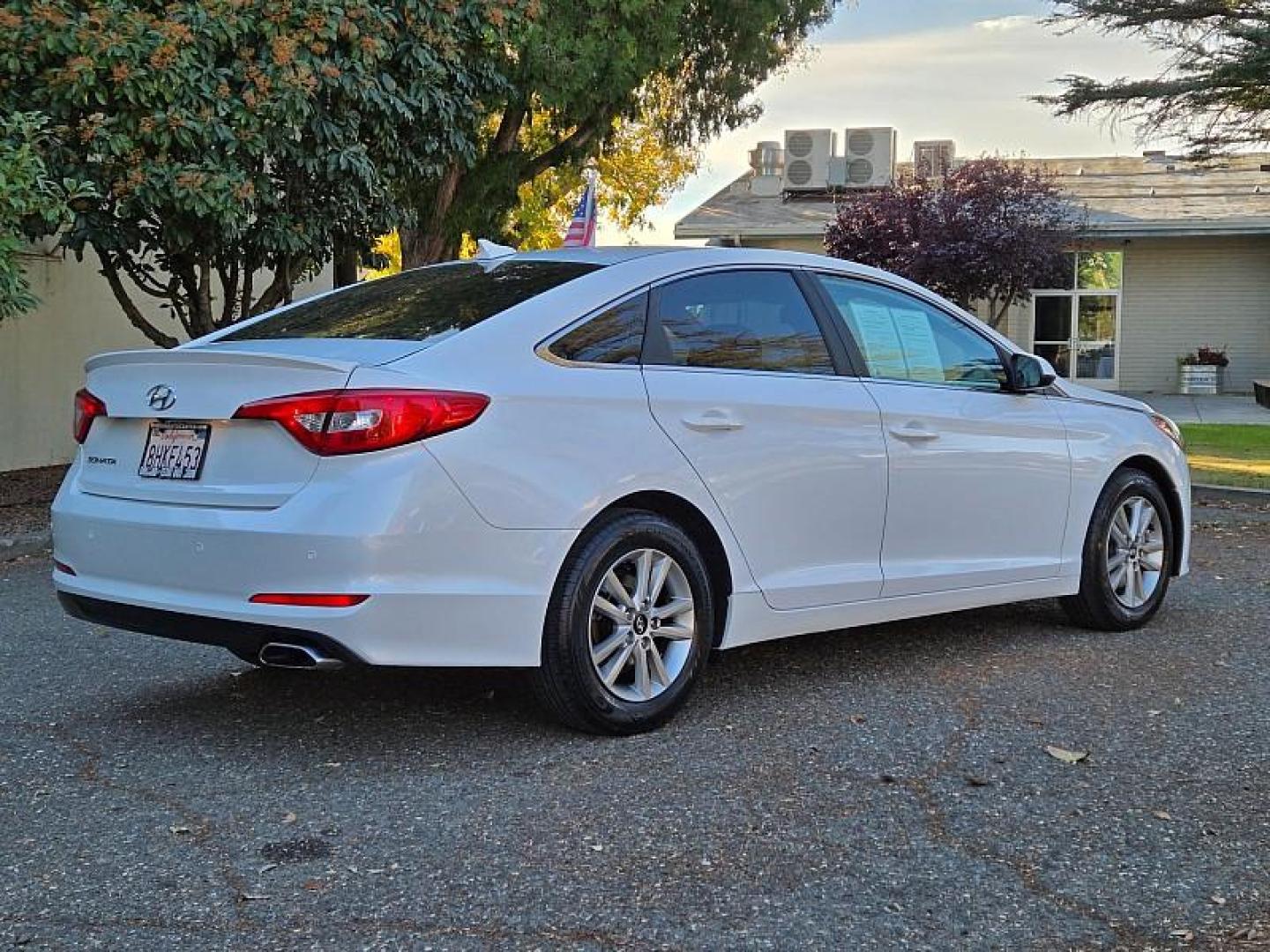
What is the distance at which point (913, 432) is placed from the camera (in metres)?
5.45

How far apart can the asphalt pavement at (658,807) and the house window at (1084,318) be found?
21.9 meters

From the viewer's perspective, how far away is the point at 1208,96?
17.4m

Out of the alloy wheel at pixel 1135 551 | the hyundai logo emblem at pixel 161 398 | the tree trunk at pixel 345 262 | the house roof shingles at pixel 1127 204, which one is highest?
the house roof shingles at pixel 1127 204

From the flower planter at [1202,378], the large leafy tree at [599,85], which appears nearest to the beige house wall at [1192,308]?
the flower planter at [1202,378]

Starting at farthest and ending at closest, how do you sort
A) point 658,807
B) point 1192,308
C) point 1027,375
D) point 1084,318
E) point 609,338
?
point 1084,318
point 1192,308
point 1027,375
point 609,338
point 658,807

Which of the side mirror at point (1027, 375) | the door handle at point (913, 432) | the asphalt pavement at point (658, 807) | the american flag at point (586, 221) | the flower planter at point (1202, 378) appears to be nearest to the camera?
the asphalt pavement at point (658, 807)

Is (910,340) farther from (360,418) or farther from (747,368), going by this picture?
(360,418)

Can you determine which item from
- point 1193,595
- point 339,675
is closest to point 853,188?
point 1193,595

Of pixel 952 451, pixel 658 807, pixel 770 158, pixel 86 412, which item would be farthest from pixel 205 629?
pixel 770 158

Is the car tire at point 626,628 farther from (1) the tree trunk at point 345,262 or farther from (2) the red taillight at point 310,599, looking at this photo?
(1) the tree trunk at point 345,262

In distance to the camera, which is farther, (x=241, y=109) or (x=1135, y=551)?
(x=241, y=109)

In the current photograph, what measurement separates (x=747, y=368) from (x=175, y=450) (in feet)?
6.46

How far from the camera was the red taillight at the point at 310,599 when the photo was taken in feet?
13.1

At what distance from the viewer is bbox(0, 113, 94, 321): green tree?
8000 mm
